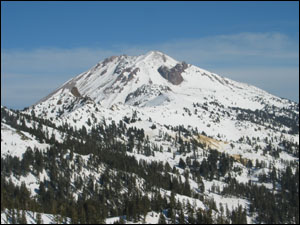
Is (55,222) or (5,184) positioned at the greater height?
(5,184)

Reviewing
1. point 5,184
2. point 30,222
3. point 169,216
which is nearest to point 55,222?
point 30,222

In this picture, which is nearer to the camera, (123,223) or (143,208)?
(123,223)

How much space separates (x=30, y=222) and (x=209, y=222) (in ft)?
288

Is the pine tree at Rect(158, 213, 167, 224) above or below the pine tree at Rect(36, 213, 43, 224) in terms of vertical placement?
below

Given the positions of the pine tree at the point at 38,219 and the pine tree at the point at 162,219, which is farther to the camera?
the pine tree at the point at 162,219

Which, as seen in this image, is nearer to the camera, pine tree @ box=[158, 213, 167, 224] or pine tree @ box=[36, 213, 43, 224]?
pine tree @ box=[36, 213, 43, 224]

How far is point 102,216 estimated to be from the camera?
19300 cm

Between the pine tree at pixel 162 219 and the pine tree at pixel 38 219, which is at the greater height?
the pine tree at pixel 38 219

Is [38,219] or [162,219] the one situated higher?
[38,219]

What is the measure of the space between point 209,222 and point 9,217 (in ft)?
317

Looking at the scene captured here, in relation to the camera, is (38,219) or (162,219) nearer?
(38,219)

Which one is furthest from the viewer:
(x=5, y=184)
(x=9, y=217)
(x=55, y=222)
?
(x=5, y=184)

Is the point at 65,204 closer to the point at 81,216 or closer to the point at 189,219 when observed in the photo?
the point at 81,216

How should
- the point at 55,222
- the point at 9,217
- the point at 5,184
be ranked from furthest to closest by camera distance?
the point at 5,184
the point at 55,222
the point at 9,217
